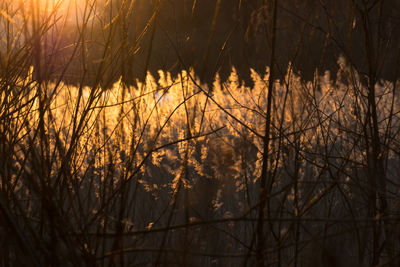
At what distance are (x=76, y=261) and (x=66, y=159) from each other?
15cm

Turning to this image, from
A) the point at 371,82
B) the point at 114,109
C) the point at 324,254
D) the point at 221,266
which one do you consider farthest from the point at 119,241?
the point at 114,109

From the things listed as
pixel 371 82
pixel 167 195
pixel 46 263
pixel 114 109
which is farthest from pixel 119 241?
pixel 114 109

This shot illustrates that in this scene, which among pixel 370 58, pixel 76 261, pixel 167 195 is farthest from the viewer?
pixel 167 195

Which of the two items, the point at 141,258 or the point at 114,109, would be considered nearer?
the point at 141,258

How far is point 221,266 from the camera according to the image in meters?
1.05

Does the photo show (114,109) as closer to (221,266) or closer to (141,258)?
(141,258)

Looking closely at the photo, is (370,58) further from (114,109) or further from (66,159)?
(114,109)

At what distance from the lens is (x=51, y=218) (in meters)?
0.53

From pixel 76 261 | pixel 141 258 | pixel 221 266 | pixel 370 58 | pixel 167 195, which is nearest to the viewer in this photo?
pixel 76 261

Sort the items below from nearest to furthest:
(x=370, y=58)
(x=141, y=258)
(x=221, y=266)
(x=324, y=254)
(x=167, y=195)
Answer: (x=324, y=254) < (x=370, y=58) < (x=221, y=266) < (x=141, y=258) < (x=167, y=195)

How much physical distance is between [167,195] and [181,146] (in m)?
0.45

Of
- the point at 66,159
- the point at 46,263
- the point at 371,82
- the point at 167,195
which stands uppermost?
the point at 371,82

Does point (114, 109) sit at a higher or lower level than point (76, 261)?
higher

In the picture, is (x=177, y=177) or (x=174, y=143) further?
(x=177, y=177)
